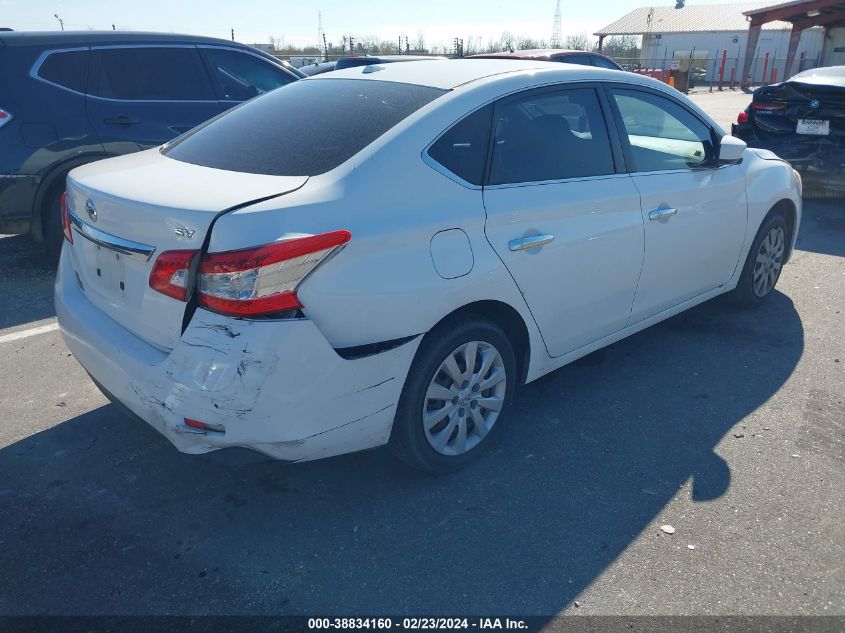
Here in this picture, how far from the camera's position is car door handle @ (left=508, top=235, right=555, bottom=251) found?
293 cm

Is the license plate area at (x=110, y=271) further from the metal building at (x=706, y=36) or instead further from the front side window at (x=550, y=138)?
the metal building at (x=706, y=36)

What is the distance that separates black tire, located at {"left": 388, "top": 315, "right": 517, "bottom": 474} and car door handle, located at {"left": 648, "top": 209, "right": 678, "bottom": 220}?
3.73 feet

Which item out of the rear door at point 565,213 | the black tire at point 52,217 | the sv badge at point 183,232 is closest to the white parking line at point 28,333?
the black tire at point 52,217

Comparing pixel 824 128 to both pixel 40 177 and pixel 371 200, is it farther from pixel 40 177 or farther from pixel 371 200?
pixel 40 177

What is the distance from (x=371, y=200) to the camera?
2539 mm

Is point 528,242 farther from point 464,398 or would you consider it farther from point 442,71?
point 442,71

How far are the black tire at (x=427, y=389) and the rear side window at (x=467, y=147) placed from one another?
0.62 m

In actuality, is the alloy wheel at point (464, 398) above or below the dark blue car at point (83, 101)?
below

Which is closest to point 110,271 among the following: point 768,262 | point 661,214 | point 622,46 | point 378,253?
point 378,253

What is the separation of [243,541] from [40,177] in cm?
400

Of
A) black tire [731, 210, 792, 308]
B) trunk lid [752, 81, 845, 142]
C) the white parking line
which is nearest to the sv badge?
the white parking line

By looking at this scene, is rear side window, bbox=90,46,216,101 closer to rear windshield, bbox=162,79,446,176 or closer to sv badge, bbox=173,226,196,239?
rear windshield, bbox=162,79,446,176

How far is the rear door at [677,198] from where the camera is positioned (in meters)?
3.68

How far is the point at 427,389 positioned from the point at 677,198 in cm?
194
